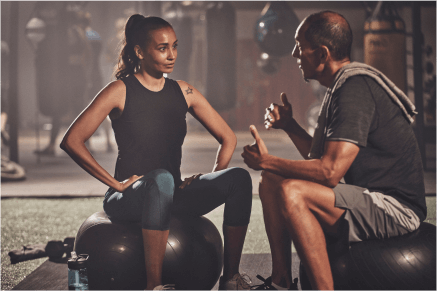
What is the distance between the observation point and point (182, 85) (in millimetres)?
1982

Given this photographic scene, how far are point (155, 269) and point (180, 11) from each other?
3.35 metres

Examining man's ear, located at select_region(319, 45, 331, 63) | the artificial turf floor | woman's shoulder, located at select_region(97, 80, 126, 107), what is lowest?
the artificial turf floor

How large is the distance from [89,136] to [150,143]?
0.78ft

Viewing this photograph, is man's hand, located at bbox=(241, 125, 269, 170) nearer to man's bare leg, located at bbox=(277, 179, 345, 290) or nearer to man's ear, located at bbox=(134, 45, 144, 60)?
man's bare leg, located at bbox=(277, 179, 345, 290)

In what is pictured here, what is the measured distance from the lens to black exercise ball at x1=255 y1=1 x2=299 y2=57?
4.32 m

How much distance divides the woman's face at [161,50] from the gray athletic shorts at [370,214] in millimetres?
811

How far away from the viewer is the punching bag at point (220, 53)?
4.21m

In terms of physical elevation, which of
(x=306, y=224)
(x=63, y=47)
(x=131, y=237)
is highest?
(x=63, y=47)

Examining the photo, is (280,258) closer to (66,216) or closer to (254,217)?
(254,217)

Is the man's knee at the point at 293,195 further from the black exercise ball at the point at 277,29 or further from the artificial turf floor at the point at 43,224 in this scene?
the black exercise ball at the point at 277,29

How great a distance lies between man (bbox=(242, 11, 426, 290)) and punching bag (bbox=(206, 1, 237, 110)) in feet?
8.52

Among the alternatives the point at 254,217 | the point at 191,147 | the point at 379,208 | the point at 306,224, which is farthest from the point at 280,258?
the point at 191,147

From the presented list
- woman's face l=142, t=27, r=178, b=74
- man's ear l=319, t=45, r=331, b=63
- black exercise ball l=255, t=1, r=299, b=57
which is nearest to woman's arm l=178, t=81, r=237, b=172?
woman's face l=142, t=27, r=178, b=74

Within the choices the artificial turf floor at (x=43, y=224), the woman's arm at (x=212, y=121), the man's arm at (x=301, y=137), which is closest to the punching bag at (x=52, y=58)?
the artificial turf floor at (x=43, y=224)
